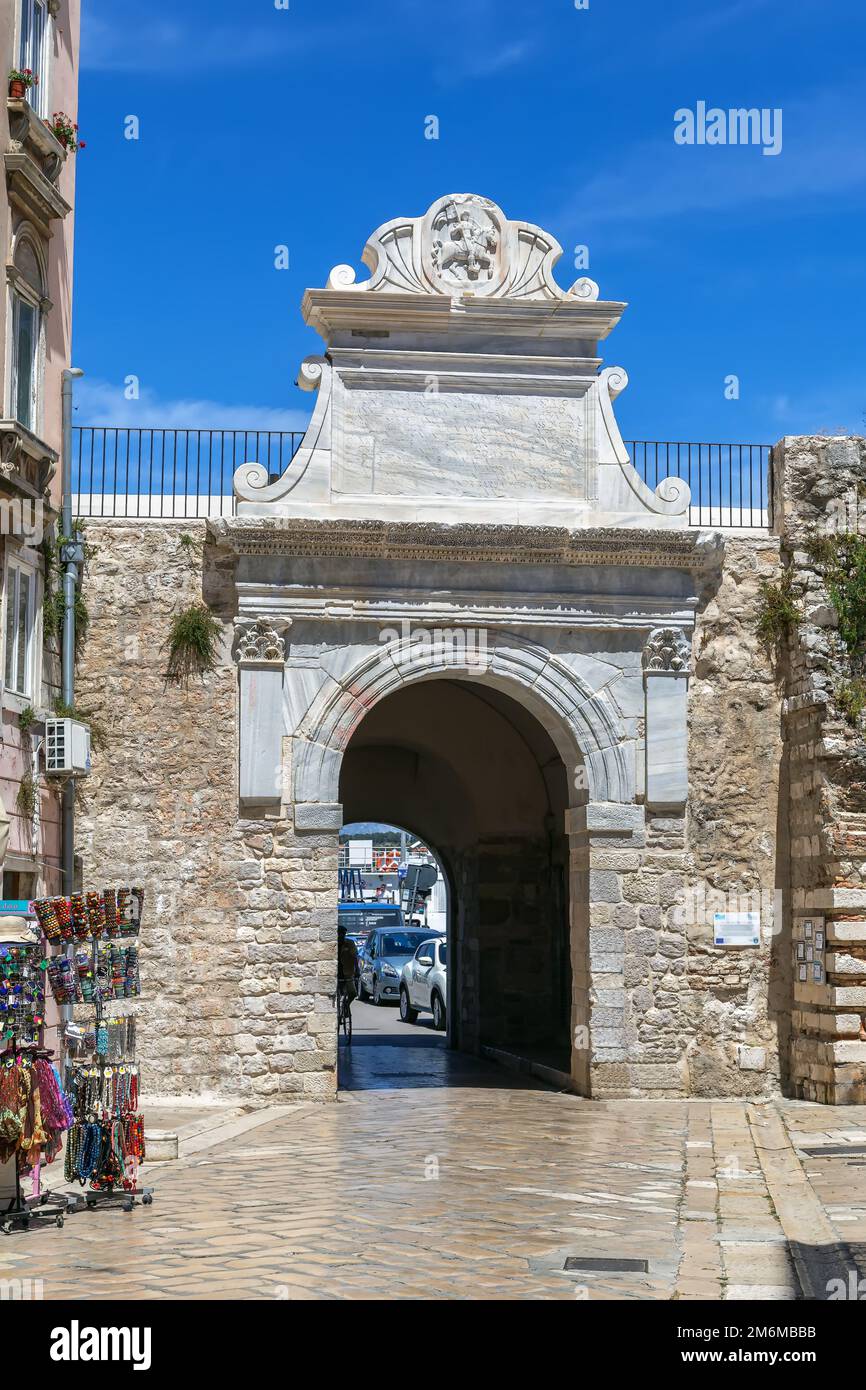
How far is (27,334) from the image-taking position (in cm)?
1355

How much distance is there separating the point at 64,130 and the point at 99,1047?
8.16m

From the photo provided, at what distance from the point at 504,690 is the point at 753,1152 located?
5372mm

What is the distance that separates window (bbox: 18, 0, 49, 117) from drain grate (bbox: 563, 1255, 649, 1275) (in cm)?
1030

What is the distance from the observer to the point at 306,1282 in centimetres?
666

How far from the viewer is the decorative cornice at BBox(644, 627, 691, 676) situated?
1511cm

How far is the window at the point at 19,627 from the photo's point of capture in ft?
43.5

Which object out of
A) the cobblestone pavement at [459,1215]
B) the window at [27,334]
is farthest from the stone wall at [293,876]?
the window at [27,334]

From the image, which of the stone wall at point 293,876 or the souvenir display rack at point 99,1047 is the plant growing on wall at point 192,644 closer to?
the stone wall at point 293,876

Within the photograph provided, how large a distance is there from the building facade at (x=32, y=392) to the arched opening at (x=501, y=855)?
18.0 feet

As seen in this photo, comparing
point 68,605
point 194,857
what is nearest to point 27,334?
point 68,605

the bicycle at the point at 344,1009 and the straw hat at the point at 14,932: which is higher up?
the straw hat at the point at 14,932

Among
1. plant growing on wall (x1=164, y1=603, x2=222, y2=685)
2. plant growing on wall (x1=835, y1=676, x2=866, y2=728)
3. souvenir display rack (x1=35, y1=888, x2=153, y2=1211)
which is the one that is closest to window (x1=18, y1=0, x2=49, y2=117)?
plant growing on wall (x1=164, y1=603, x2=222, y2=685)
